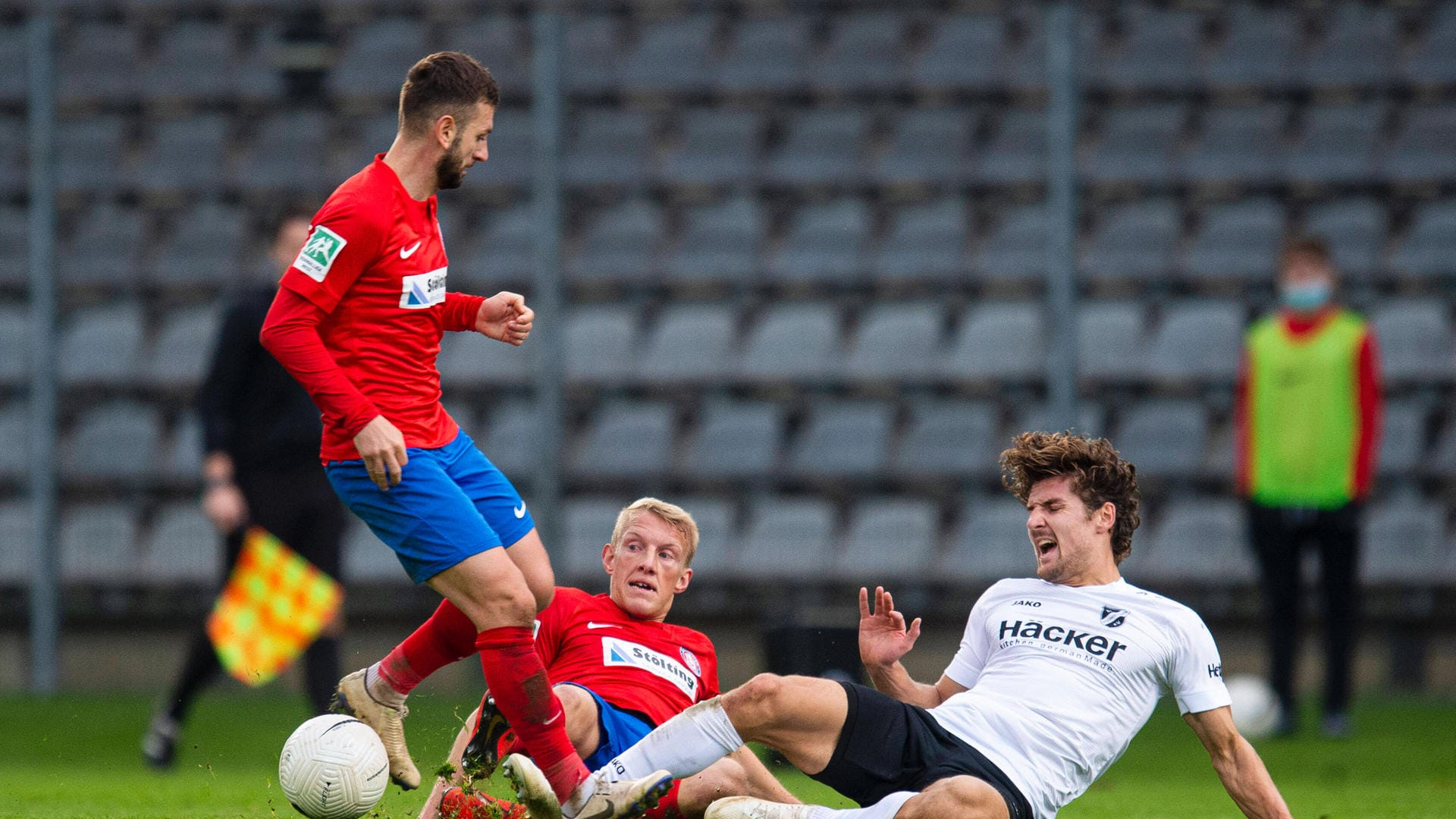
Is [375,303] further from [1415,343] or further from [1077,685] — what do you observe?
[1415,343]

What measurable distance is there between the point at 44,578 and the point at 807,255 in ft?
15.2

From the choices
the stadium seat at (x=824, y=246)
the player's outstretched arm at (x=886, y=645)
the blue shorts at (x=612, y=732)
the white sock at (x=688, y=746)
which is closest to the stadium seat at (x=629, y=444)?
the stadium seat at (x=824, y=246)

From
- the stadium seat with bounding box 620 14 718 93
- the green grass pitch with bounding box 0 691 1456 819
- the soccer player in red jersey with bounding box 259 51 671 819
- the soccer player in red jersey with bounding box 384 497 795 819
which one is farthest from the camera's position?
the stadium seat with bounding box 620 14 718 93

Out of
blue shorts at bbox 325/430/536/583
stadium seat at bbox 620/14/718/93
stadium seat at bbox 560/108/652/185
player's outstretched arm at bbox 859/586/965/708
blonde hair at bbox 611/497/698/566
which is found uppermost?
stadium seat at bbox 620/14/718/93

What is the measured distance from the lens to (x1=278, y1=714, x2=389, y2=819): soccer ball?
147 inches

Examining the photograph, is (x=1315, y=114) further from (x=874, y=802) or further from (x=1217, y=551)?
(x=874, y=802)

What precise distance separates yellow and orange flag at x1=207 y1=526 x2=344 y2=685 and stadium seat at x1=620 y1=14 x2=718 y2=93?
4883 millimetres

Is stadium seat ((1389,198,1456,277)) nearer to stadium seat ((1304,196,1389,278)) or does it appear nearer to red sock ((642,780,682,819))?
stadium seat ((1304,196,1389,278))

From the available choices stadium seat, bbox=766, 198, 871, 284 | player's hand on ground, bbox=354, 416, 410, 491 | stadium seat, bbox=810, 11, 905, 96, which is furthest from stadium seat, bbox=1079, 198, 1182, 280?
player's hand on ground, bbox=354, 416, 410, 491

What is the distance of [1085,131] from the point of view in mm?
10156

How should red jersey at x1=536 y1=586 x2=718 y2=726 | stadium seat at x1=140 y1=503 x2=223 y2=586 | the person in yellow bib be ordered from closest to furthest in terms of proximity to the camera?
red jersey at x1=536 y1=586 x2=718 y2=726, the person in yellow bib, stadium seat at x1=140 y1=503 x2=223 y2=586

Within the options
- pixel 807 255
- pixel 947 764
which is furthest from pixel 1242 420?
pixel 947 764

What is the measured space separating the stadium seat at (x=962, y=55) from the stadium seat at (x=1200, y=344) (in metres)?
1.87

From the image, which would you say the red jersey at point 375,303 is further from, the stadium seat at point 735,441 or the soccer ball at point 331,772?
the stadium seat at point 735,441
